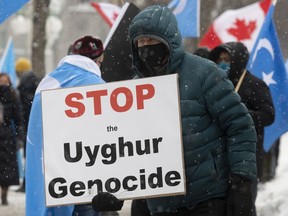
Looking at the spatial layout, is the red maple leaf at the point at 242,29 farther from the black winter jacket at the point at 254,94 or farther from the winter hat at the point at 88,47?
the winter hat at the point at 88,47

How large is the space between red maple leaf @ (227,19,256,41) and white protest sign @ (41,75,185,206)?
8.84m

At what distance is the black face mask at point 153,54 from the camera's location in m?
5.17

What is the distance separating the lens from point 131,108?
5.24m

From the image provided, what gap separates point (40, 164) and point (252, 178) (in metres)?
1.70

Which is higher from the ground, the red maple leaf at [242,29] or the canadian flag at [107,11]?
the canadian flag at [107,11]

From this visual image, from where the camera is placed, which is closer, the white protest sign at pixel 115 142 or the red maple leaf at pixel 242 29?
the white protest sign at pixel 115 142

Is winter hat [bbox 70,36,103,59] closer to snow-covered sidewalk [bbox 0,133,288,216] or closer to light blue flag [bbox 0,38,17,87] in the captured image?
snow-covered sidewalk [bbox 0,133,288,216]

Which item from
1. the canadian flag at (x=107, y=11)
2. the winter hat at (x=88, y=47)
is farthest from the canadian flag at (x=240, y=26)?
the winter hat at (x=88, y=47)

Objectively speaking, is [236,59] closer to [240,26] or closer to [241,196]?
[241,196]

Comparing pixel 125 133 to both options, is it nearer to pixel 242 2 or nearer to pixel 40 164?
pixel 40 164

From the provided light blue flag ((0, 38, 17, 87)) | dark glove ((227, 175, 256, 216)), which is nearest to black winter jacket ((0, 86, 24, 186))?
light blue flag ((0, 38, 17, 87))

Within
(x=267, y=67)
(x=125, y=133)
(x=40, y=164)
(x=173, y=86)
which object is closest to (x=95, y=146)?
(x=125, y=133)

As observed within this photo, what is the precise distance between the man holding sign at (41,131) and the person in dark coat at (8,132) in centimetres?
693

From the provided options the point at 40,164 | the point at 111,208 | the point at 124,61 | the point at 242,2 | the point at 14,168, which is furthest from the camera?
the point at 242,2
